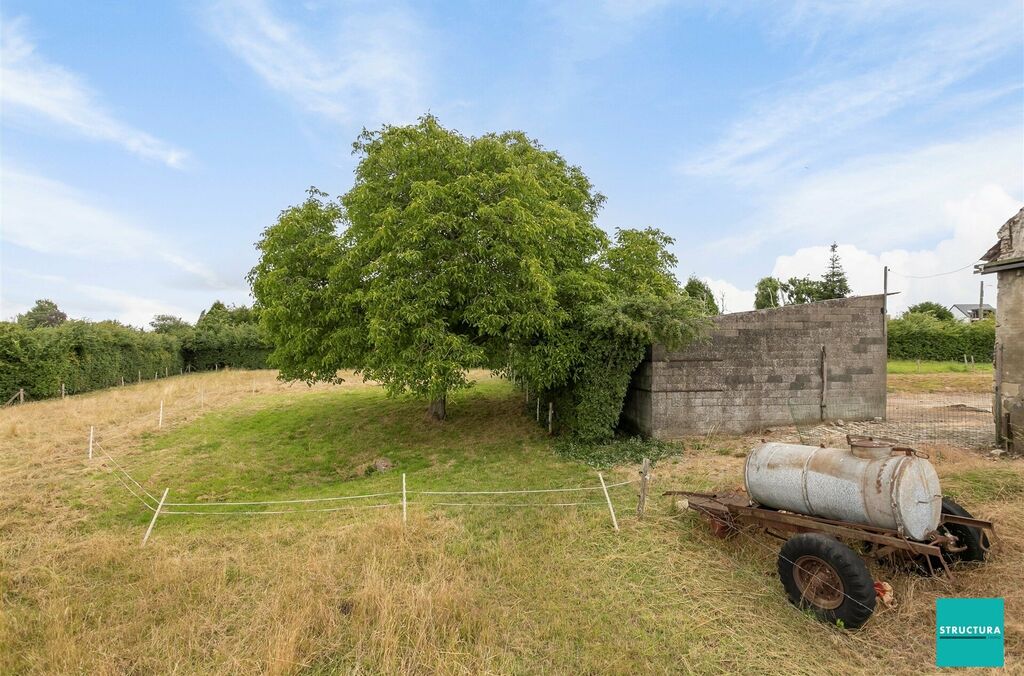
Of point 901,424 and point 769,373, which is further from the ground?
point 769,373

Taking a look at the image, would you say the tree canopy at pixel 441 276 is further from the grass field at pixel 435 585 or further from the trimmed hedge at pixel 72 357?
the trimmed hedge at pixel 72 357

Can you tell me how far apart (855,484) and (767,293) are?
4666 centimetres

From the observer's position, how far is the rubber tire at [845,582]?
4590 mm

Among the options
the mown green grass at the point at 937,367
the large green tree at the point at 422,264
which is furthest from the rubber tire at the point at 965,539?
the mown green grass at the point at 937,367

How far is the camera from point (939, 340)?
111 ft

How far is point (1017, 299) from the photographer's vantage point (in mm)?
10125

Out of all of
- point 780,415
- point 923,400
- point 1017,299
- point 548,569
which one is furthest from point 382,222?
point 923,400

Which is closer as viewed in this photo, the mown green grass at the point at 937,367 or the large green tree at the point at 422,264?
the large green tree at the point at 422,264

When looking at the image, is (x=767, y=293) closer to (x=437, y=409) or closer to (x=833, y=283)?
(x=833, y=283)

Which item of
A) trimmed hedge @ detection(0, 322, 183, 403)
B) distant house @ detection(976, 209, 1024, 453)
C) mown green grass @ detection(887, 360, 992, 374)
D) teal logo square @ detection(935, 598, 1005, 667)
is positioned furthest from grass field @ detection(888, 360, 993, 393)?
trimmed hedge @ detection(0, 322, 183, 403)

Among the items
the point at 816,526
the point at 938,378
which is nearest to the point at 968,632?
the point at 816,526

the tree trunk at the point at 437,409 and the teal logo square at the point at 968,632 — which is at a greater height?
the tree trunk at the point at 437,409

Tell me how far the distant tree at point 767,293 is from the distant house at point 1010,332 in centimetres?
3714

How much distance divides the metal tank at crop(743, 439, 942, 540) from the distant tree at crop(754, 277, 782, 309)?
44.6 m
